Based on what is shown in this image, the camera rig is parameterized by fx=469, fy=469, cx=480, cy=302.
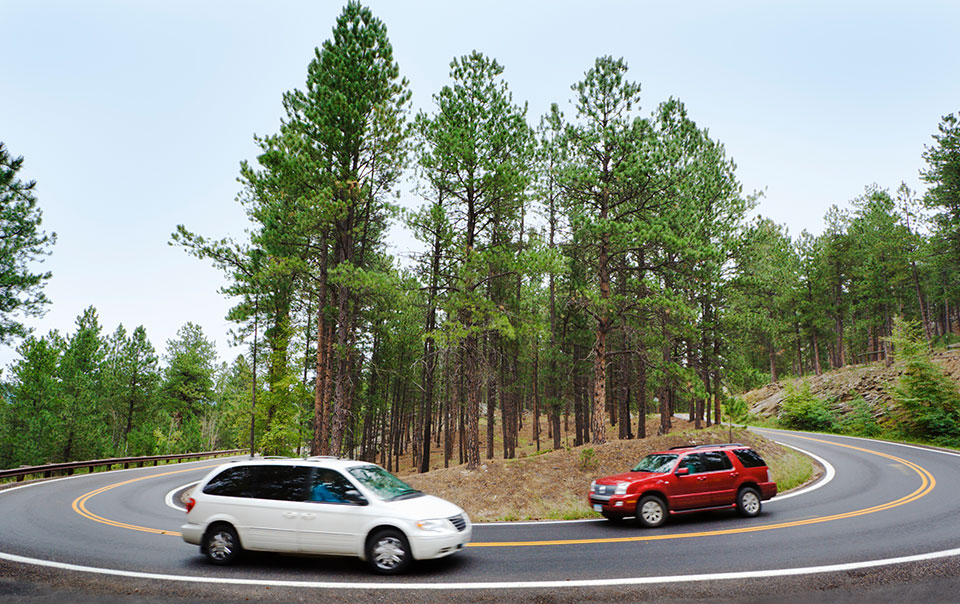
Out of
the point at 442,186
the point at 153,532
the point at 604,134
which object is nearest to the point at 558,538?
the point at 153,532

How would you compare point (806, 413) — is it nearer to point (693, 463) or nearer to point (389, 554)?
point (693, 463)

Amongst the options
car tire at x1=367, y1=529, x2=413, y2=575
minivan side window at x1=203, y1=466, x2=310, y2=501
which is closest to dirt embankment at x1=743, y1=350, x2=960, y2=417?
car tire at x1=367, y1=529, x2=413, y2=575

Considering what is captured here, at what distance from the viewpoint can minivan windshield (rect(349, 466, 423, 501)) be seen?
777 cm

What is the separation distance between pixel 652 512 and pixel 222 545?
29.0ft

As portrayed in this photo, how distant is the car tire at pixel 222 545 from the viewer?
779 centimetres

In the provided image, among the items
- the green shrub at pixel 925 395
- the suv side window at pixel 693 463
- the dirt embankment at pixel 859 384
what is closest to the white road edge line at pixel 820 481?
the suv side window at pixel 693 463

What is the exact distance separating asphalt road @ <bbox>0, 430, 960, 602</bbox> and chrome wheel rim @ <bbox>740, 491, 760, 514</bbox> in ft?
0.77

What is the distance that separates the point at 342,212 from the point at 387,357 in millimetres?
15983

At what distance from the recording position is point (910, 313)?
50.3 metres

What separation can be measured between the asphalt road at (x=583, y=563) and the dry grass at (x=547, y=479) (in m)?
1.69

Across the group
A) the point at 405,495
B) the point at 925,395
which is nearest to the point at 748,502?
the point at 405,495

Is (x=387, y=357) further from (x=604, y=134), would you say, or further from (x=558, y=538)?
(x=558, y=538)

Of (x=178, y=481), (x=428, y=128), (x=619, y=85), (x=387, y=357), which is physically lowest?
(x=178, y=481)

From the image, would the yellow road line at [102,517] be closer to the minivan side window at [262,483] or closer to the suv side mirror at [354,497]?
the minivan side window at [262,483]
